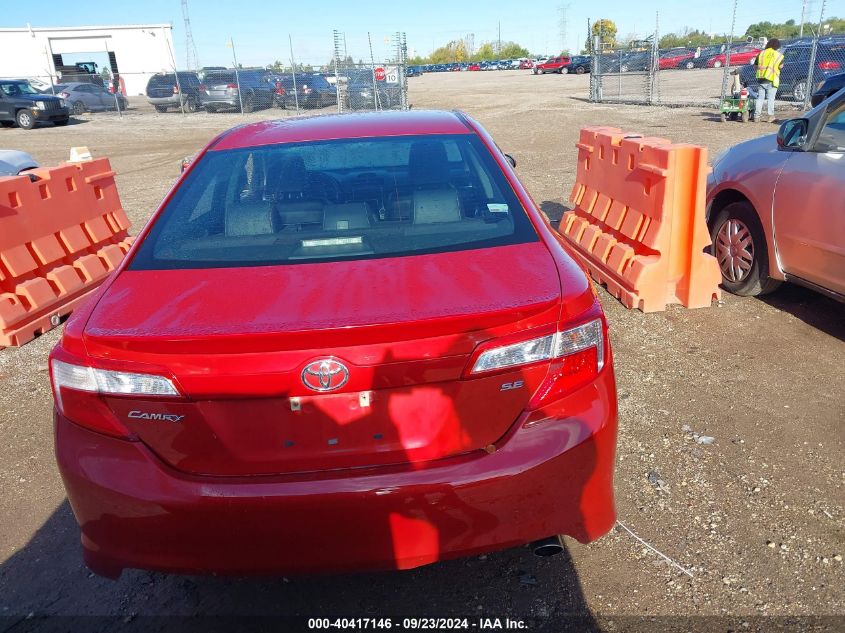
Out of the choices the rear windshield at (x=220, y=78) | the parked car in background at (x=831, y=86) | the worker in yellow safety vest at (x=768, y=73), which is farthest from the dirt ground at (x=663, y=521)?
the rear windshield at (x=220, y=78)

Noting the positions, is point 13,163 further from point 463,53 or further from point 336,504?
point 463,53

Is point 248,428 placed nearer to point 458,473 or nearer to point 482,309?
point 458,473

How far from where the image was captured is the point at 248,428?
198 centimetres

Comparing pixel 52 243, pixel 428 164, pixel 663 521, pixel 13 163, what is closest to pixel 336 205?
pixel 428 164

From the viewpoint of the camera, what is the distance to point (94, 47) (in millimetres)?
49812

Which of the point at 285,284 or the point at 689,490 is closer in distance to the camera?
the point at 285,284

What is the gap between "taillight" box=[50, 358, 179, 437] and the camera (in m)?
1.97

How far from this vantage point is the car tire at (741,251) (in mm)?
5156

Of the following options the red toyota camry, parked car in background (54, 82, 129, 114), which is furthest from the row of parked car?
the red toyota camry

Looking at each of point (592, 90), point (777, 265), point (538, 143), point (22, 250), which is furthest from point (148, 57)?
point (777, 265)

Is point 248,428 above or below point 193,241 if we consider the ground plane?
below

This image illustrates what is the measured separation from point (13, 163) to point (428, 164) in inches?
283

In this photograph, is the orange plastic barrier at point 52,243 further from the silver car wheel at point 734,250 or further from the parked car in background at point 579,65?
the parked car in background at point 579,65

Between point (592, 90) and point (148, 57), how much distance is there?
36858 mm
